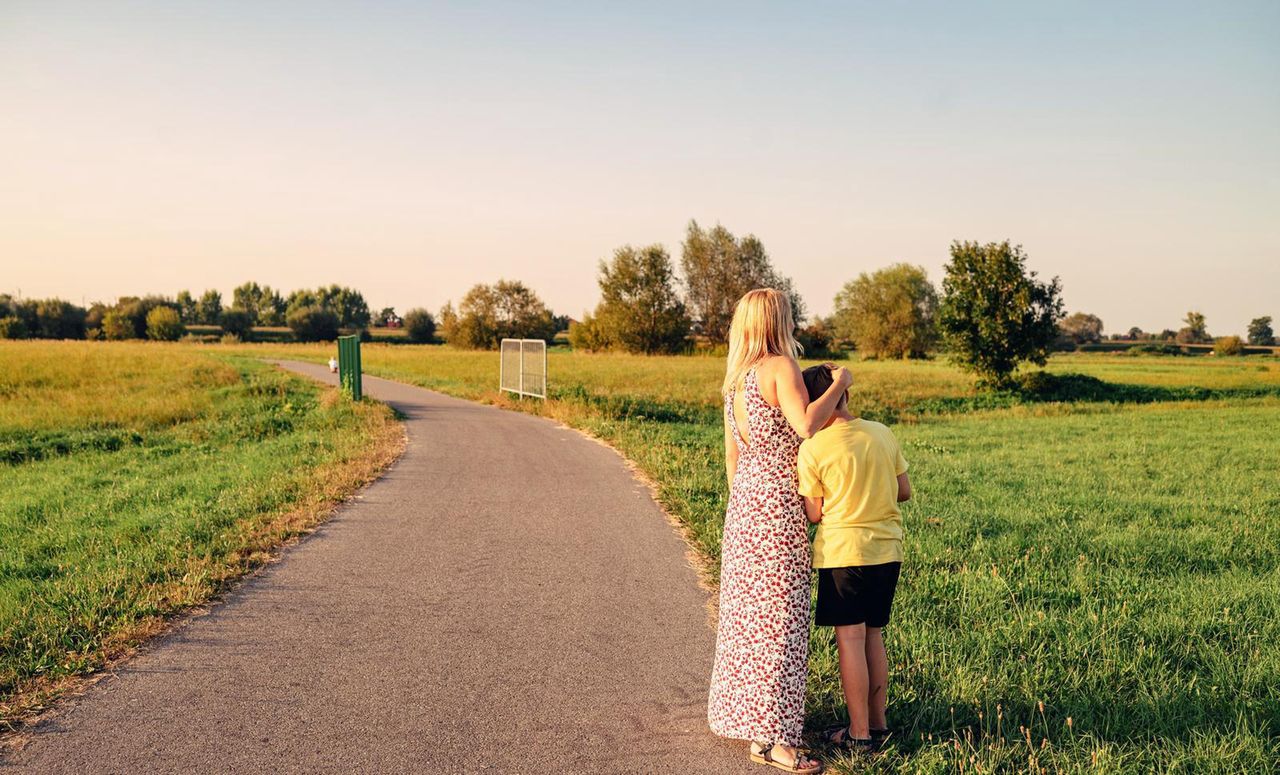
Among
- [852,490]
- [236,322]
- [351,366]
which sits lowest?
[852,490]

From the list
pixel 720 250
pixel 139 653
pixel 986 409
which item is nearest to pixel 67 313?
pixel 720 250

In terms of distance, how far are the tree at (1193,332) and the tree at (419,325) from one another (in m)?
86.3

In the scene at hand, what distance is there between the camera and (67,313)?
84875mm

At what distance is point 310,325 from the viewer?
90625 mm

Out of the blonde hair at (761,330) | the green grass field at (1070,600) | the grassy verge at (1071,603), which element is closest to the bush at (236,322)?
the green grass field at (1070,600)

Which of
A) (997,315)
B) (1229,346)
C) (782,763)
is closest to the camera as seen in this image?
(782,763)

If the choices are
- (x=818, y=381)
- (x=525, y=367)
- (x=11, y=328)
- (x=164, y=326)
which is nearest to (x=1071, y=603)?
(x=818, y=381)

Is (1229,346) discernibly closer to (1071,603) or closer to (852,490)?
(1071,603)

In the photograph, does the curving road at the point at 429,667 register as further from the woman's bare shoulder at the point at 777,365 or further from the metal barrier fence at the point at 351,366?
the metal barrier fence at the point at 351,366

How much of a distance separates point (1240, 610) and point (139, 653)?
7.56 meters

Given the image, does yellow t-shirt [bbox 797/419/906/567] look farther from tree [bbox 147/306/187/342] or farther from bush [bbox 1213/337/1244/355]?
tree [bbox 147/306/187/342]

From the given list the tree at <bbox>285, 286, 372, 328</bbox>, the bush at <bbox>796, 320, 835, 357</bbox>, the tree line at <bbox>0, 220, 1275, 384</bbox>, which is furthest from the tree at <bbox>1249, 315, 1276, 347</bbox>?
the tree at <bbox>285, 286, 372, 328</bbox>

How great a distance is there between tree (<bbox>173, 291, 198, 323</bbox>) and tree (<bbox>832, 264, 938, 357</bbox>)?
8145 centimetres

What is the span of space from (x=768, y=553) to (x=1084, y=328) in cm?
13267
